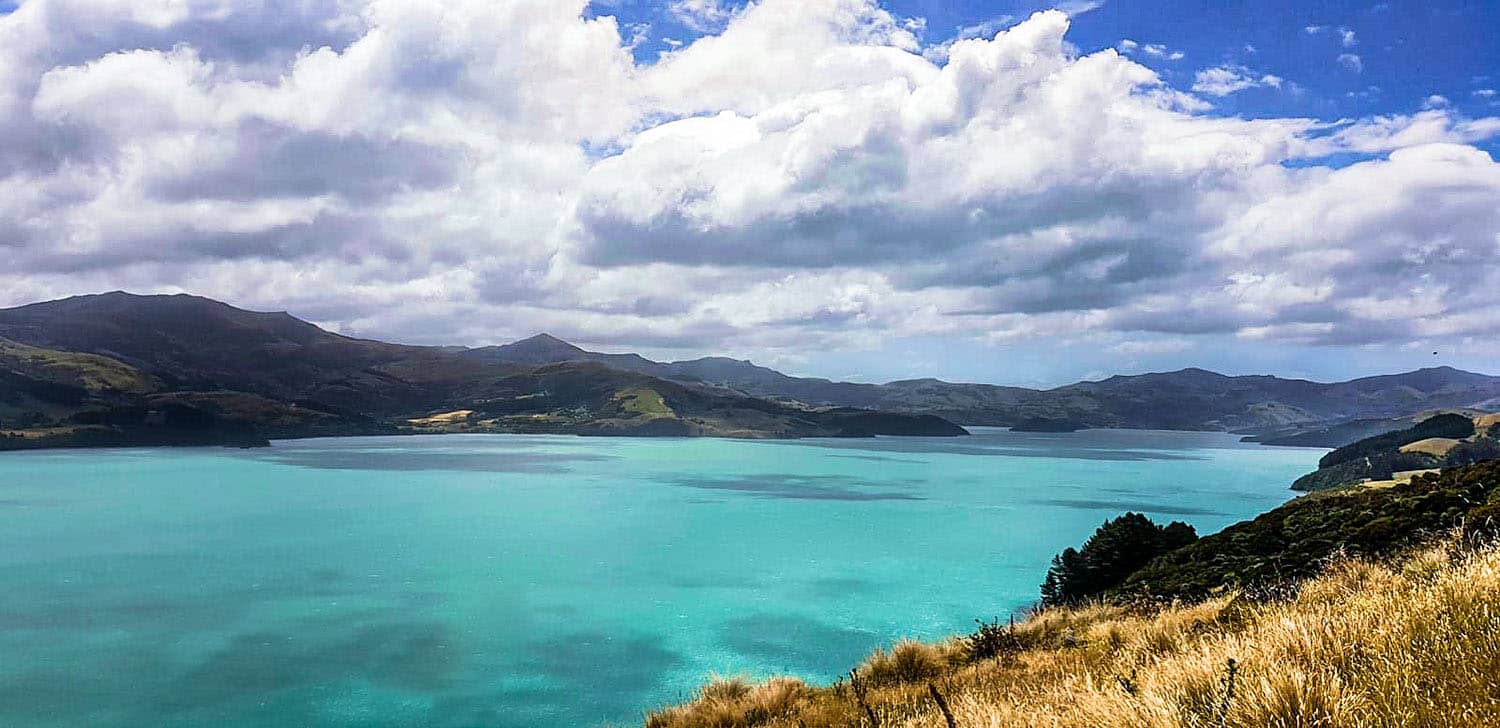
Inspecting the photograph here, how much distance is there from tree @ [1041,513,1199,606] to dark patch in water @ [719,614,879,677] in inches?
406

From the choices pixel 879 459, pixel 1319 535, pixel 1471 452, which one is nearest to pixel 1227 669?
pixel 1319 535

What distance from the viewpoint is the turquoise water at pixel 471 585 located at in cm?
2492

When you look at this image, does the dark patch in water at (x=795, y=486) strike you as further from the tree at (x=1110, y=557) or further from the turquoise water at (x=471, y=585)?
the tree at (x=1110, y=557)

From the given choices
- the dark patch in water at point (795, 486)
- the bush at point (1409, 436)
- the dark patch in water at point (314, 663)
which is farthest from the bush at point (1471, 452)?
the dark patch in water at point (314, 663)

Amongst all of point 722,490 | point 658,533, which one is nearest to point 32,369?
point 722,490

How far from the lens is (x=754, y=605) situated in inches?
1553

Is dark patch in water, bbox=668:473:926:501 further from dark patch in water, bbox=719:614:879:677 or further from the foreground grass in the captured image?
the foreground grass

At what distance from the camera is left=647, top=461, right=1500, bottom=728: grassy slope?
3809mm

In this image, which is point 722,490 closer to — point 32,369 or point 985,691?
point 985,691

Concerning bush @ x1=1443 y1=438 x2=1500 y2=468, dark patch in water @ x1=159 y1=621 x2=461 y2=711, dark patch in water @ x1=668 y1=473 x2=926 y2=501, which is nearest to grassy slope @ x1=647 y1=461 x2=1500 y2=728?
dark patch in water @ x1=159 y1=621 x2=461 y2=711

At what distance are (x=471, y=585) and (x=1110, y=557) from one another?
109 feet

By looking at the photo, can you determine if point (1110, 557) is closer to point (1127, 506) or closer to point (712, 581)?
point (712, 581)

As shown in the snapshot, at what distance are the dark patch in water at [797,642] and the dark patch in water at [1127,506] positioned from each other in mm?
63262

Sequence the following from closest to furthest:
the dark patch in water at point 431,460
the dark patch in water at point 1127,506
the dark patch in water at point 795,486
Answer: the dark patch in water at point 1127,506 < the dark patch in water at point 795,486 < the dark patch in water at point 431,460
